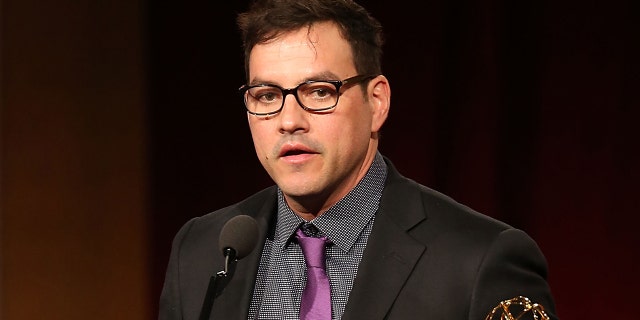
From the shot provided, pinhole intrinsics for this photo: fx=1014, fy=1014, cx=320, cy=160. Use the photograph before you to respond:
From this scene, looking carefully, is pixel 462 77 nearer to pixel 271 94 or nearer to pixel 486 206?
pixel 486 206

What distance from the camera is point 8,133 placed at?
3.16 metres

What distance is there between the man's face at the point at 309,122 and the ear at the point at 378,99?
0.12 feet

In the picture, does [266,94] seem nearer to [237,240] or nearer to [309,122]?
[309,122]

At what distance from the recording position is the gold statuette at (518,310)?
5.06 ft

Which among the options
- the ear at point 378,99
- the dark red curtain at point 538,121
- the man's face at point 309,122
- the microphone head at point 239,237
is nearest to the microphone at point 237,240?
the microphone head at point 239,237

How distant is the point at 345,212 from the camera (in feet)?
6.02

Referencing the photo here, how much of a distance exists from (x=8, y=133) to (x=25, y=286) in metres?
0.49

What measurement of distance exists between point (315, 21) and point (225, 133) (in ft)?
4.71

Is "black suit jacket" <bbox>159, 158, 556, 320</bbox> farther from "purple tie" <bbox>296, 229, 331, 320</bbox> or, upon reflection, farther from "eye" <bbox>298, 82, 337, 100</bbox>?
"eye" <bbox>298, 82, 337, 100</bbox>

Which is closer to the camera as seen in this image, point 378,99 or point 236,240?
point 236,240

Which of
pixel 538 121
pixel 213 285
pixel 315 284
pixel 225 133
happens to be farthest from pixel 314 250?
pixel 225 133

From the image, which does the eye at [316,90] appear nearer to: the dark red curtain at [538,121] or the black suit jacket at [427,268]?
the black suit jacket at [427,268]

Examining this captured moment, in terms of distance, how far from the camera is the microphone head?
5.24ft

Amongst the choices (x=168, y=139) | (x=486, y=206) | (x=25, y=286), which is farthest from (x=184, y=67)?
(x=486, y=206)
